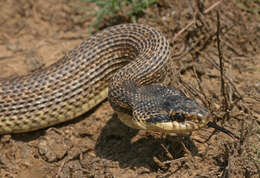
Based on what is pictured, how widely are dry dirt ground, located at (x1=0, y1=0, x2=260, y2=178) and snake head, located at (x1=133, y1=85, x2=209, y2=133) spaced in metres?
0.49


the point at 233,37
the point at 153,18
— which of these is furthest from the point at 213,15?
the point at 153,18

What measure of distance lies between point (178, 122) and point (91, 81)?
2.54 metres

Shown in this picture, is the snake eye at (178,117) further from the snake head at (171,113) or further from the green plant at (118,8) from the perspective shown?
the green plant at (118,8)

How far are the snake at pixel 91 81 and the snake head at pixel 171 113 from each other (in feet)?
0.91

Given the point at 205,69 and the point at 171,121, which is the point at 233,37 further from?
the point at 171,121

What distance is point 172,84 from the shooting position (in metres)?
6.32

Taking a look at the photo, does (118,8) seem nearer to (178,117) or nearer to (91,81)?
(91,81)

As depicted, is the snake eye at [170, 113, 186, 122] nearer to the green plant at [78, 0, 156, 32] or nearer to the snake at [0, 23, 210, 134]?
the snake at [0, 23, 210, 134]

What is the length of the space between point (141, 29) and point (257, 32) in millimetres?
2666

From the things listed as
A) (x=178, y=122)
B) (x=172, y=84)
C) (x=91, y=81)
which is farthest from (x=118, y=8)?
(x=178, y=122)

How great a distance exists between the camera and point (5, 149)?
21.0 ft

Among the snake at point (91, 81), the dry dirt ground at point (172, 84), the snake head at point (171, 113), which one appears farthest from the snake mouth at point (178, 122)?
the snake at point (91, 81)

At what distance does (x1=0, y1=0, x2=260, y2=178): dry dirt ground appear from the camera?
526 centimetres

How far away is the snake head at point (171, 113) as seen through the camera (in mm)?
4680
